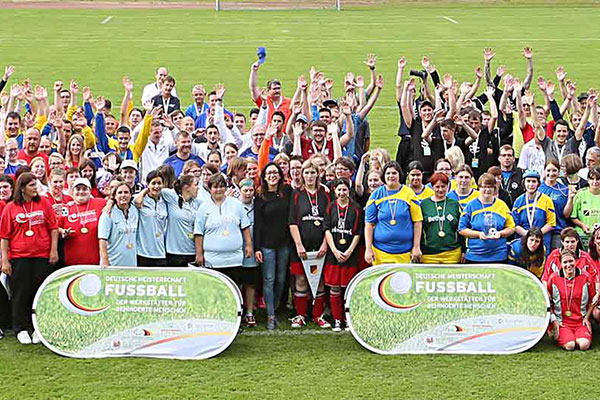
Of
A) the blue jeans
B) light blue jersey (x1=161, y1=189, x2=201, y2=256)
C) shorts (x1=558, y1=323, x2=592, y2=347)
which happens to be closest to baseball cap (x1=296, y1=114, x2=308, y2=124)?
the blue jeans

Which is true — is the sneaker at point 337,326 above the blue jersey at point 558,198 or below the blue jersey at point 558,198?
below

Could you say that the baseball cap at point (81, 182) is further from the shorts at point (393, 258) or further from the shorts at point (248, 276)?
the shorts at point (393, 258)

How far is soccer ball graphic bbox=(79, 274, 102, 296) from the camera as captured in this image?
8.86 metres

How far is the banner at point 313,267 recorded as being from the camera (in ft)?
31.5

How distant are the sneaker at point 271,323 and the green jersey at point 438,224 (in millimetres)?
1582

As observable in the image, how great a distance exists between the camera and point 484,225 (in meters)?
9.27

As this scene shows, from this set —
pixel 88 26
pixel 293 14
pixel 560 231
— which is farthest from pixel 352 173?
pixel 293 14

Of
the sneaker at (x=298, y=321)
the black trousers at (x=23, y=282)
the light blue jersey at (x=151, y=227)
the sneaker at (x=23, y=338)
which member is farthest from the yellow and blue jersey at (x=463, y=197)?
the sneaker at (x=23, y=338)

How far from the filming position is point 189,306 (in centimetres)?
884

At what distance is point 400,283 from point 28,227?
11.1ft

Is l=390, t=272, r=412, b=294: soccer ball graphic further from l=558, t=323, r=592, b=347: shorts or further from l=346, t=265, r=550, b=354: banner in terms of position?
l=558, t=323, r=592, b=347: shorts

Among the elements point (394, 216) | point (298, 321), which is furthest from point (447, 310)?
A: point (298, 321)

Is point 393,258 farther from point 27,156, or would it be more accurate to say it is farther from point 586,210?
point 27,156

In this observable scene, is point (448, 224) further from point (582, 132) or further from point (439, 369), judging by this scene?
point (582, 132)
